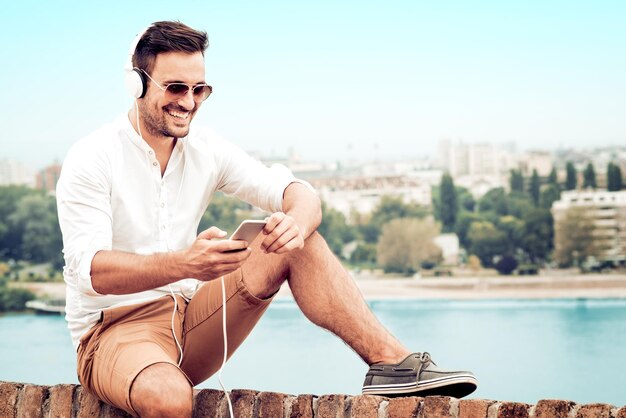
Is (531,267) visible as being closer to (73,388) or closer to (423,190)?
(423,190)

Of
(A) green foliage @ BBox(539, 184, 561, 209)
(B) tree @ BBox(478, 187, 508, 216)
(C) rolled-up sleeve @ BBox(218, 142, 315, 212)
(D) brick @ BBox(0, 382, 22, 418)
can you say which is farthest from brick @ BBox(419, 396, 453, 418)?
(B) tree @ BBox(478, 187, 508, 216)

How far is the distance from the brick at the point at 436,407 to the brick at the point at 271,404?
0.32m

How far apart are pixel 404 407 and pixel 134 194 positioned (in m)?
0.68

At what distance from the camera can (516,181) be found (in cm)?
4216

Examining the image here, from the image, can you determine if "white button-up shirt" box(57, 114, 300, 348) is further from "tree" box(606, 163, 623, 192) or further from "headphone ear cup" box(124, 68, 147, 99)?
"tree" box(606, 163, 623, 192)

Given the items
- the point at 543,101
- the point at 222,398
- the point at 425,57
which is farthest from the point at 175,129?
the point at 425,57

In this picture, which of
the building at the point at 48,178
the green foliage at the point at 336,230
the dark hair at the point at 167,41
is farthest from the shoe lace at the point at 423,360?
the building at the point at 48,178

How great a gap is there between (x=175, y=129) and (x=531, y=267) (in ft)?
121

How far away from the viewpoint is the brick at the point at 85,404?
6.56 ft

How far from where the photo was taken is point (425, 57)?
60.4m

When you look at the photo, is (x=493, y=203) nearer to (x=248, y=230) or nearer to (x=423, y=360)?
(x=423, y=360)

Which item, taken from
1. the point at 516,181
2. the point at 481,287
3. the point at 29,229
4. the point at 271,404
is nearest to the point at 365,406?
the point at 271,404

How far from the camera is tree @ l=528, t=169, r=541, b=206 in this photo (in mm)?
39188

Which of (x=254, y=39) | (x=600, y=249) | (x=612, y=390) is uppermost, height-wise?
(x=254, y=39)
